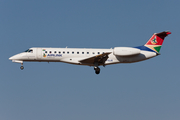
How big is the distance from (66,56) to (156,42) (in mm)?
11239

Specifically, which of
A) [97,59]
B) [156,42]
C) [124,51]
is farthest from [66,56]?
[156,42]

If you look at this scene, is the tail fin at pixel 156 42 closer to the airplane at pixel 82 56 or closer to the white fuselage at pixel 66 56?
the airplane at pixel 82 56

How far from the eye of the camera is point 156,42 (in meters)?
36.8

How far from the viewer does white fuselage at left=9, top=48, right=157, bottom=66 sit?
34.9 metres

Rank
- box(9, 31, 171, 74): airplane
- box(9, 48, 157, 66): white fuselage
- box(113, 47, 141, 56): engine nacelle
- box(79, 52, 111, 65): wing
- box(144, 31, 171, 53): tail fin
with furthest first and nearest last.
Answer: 1. box(144, 31, 171, 53): tail fin
2. box(9, 48, 157, 66): white fuselage
3. box(9, 31, 171, 74): airplane
4. box(113, 47, 141, 56): engine nacelle
5. box(79, 52, 111, 65): wing

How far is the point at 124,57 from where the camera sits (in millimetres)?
35375

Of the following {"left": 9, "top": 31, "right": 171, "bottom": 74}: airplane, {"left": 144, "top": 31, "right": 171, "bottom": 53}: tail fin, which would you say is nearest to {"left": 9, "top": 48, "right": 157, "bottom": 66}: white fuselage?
{"left": 9, "top": 31, "right": 171, "bottom": 74}: airplane

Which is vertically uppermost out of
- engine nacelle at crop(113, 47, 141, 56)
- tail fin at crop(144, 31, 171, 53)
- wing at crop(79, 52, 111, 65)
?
tail fin at crop(144, 31, 171, 53)

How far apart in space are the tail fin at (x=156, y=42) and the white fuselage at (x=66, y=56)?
2.01m

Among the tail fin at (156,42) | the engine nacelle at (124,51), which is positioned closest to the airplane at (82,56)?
the engine nacelle at (124,51)

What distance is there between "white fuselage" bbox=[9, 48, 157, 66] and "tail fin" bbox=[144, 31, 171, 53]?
6.61ft

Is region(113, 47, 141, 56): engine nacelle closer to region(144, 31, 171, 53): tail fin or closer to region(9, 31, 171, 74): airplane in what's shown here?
region(9, 31, 171, 74): airplane

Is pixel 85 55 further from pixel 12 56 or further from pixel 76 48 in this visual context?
pixel 12 56

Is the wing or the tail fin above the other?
the tail fin
